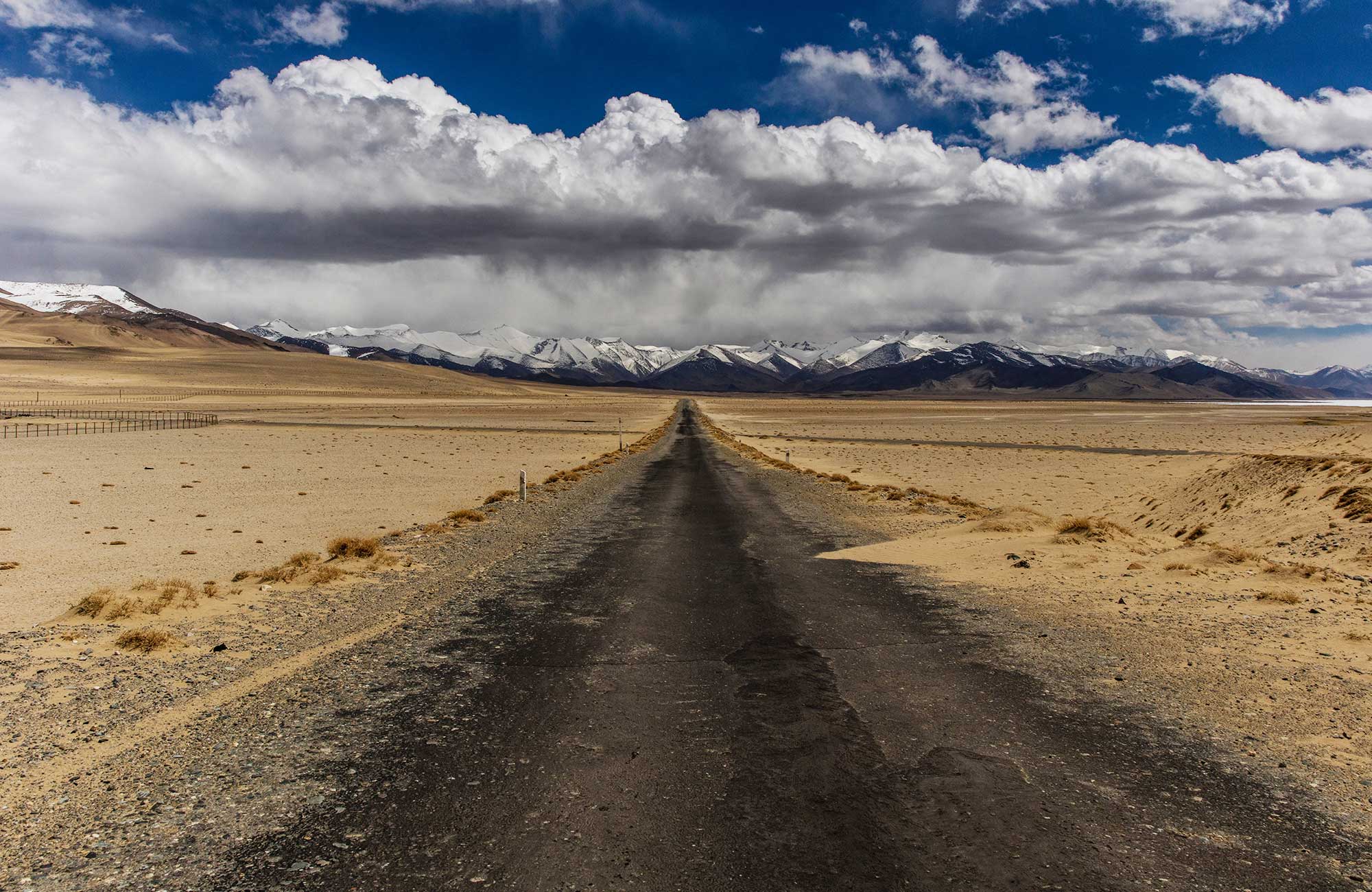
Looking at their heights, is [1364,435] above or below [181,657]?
above

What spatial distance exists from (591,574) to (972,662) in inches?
298

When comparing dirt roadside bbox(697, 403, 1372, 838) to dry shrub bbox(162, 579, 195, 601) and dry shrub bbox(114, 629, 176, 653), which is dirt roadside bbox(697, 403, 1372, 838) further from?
dry shrub bbox(162, 579, 195, 601)

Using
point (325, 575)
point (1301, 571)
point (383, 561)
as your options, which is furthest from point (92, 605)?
point (1301, 571)

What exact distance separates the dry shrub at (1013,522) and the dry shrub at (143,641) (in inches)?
679

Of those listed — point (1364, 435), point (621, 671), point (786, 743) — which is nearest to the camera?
point (786, 743)

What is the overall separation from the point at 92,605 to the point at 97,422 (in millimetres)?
76256

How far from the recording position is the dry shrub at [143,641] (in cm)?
1032

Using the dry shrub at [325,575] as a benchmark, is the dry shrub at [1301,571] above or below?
above

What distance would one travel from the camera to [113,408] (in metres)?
99.7

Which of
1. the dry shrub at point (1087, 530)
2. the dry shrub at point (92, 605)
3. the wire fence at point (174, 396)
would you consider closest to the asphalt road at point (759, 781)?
the dry shrub at point (92, 605)

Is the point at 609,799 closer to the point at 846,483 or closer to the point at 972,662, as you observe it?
the point at 972,662

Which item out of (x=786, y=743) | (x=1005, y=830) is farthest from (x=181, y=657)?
(x=1005, y=830)

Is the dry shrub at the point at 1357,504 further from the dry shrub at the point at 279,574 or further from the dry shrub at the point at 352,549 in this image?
the dry shrub at the point at 279,574

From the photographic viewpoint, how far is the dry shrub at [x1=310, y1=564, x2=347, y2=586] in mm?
14516
